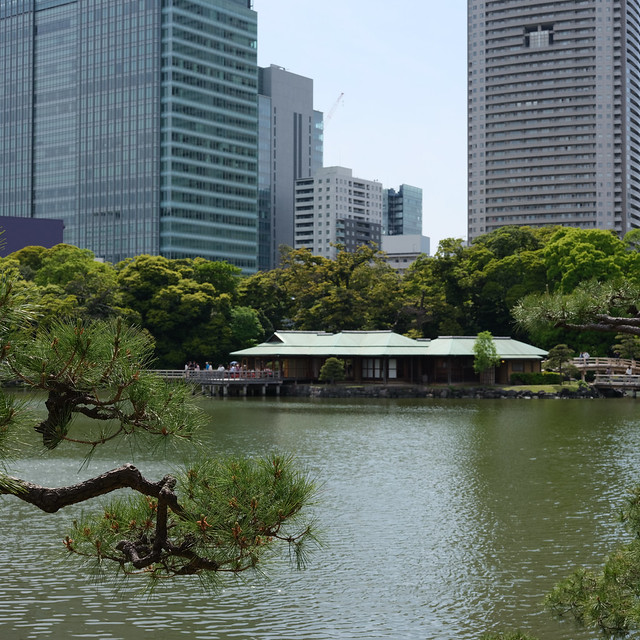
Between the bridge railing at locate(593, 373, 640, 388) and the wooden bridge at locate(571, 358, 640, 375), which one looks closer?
the bridge railing at locate(593, 373, 640, 388)

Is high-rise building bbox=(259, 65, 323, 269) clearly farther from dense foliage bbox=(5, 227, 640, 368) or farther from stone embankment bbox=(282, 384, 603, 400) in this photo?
stone embankment bbox=(282, 384, 603, 400)

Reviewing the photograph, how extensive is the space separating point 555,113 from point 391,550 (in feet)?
400

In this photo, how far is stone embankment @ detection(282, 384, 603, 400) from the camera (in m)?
53.1

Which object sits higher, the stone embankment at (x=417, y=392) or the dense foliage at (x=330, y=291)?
the dense foliage at (x=330, y=291)

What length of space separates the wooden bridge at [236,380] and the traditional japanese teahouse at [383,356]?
50.3 inches

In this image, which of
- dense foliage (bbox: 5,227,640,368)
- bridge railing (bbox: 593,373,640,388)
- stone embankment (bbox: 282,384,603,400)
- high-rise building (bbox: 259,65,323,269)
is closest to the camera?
bridge railing (bbox: 593,373,640,388)

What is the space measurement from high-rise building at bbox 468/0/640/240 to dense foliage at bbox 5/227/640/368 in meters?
62.0

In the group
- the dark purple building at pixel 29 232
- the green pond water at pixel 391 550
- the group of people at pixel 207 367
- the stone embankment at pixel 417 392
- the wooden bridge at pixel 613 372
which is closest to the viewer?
the green pond water at pixel 391 550

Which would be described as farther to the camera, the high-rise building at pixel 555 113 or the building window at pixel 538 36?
the building window at pixel 538 36

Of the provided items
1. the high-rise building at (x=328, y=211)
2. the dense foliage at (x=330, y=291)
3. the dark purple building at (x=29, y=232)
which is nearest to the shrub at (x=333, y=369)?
the dense foliage at (x=330, y=291)

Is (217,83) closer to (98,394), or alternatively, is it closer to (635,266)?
(635,266)

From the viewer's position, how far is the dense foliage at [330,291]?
5919 cm

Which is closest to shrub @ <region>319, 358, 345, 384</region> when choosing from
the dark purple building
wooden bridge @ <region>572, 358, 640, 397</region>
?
wooden bridge @ <region>572, 358, 640, 397</region>

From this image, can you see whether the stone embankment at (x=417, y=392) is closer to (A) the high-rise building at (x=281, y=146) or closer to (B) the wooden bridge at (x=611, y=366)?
(B) the wooden bridge at (x=611, y=366)
